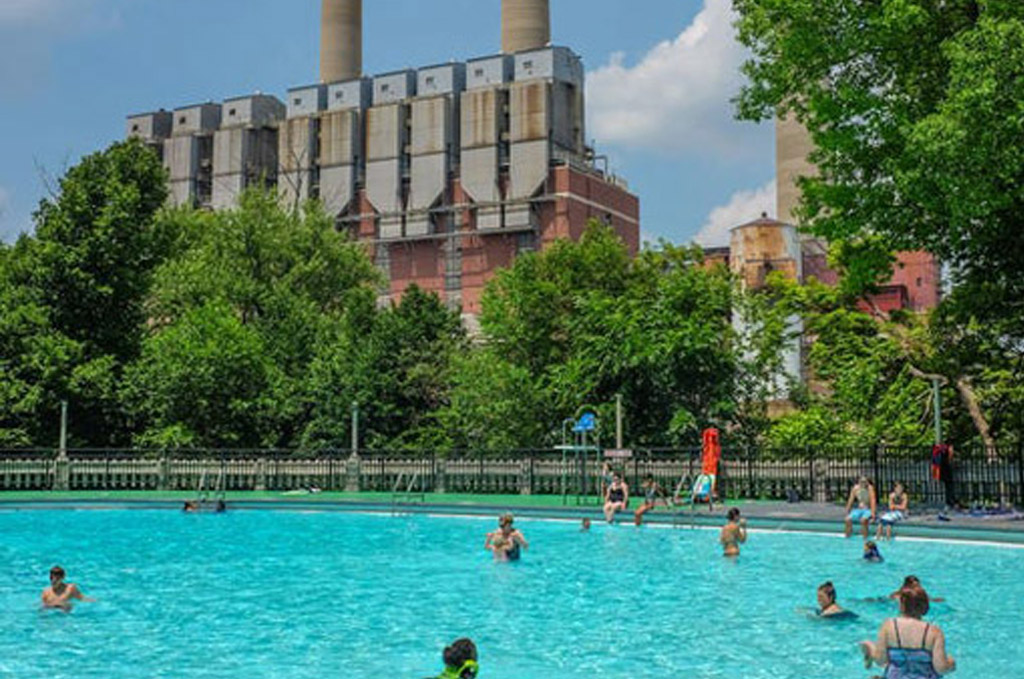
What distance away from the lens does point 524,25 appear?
9212 centimetres

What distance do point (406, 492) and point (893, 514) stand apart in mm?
18528

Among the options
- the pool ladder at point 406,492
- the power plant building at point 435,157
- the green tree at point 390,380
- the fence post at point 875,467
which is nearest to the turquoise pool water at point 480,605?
the pool ladder at point 406,492

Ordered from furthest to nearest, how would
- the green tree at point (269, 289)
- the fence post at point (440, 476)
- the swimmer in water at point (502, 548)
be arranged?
1. the green tree at point (269, 289)
2. the fence post at point (440, 476)
3. the swimmer in water at point (502, 548)

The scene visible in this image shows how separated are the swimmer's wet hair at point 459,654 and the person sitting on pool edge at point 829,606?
24.7 feet

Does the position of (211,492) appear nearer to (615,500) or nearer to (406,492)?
(406,492)

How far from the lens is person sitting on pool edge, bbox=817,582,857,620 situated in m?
14.0

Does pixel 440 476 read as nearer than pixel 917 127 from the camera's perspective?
No

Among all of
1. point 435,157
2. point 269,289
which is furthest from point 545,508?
point 435,157

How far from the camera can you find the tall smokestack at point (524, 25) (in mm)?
91938

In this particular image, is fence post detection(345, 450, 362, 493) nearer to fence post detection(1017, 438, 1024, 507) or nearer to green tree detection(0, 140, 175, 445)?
green tree detection(0, 140, 175, 445)

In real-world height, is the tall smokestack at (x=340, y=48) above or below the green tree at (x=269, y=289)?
above

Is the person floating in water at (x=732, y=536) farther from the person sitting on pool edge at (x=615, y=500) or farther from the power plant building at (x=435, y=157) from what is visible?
the power plant building at (x=435, y=157)

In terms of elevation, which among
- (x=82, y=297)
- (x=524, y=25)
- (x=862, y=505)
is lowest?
(x=862, y=505)

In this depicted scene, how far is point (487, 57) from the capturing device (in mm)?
91938
